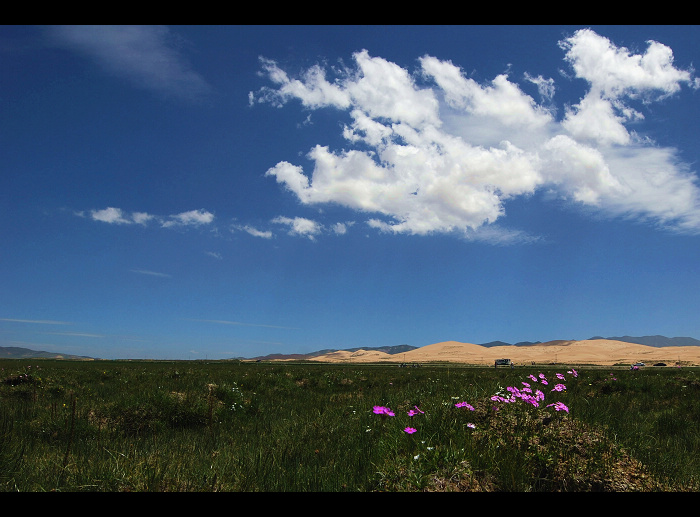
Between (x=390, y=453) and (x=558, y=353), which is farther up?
(x=390, y=453)

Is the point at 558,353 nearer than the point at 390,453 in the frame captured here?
No

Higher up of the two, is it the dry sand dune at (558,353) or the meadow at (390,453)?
the meadow at (390,453)

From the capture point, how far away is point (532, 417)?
530 centimetres

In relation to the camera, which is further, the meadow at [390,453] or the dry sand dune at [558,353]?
the dry sand dune at [558,353]

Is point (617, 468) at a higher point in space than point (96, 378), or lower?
higher

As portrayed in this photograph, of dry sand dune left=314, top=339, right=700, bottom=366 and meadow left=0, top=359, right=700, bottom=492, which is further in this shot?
dry sand dune left=314, top=339, right=700, bottom=366

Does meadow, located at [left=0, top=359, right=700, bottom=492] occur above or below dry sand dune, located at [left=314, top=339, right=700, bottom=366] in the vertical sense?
above

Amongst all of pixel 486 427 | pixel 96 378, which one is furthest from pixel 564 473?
pixel 96 378
